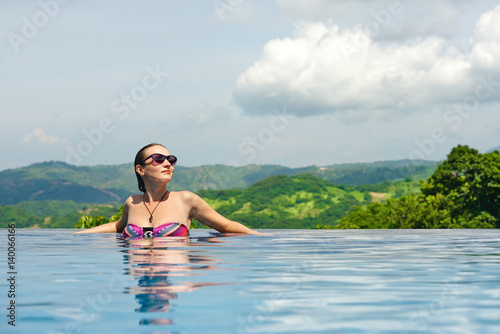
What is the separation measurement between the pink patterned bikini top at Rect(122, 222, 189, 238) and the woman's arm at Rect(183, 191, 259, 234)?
357mm

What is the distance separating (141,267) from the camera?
5.66 metres

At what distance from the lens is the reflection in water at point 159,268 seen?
3.87 metres

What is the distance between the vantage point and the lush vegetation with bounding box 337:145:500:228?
116 feet

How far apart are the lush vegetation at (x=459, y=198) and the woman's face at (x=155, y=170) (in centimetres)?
2897

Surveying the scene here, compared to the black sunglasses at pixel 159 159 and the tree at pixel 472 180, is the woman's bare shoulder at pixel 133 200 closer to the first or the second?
the black sunglasses at pixel 159 159

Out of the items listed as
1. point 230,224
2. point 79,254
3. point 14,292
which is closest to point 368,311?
point 14,292

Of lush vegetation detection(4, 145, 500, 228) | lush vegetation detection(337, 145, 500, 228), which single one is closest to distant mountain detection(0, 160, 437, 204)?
lush vegetation detection(4, 145, 500, 228)

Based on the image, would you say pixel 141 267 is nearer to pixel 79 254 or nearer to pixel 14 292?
pixel 14 292

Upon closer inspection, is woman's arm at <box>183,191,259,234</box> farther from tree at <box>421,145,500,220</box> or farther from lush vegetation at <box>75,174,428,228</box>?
lush vegetation at <box>75,174,428,228</box>

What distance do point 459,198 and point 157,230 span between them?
30.9 meters

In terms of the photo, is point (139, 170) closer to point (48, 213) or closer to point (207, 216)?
point (207, 216)

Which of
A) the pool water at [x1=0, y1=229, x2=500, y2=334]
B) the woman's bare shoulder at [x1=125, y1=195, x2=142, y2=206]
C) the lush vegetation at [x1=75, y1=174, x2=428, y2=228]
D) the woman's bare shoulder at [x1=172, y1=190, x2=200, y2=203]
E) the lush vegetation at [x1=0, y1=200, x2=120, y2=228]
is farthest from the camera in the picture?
the lush vegetation at [x1=75, y1=174, x2=428, y2=228]

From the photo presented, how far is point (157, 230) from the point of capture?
31.5ft

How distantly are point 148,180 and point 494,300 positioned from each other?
6.38 meters
